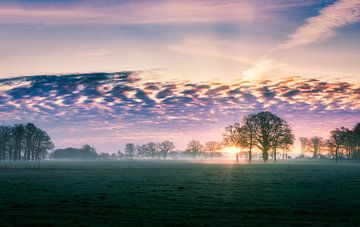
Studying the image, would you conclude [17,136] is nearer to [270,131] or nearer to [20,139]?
[20,139]

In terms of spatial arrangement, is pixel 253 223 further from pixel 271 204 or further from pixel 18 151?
pixel 18 151

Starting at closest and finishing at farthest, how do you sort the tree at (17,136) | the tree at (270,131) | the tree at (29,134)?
the tree at (270,131) → the tree at (17,136) → the tree at (29,134)

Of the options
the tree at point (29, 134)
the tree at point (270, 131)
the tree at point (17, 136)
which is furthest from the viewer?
the tree at point (29, 134)

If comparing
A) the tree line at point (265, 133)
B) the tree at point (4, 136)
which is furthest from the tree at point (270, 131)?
the tree at point (4, 136)

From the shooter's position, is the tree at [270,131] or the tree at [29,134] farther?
the tree at [29,134]

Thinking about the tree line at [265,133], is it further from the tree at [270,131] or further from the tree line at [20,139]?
the tree line at [20,139]

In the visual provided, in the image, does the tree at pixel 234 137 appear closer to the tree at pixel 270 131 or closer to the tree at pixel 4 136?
the tree at pixel 270 131

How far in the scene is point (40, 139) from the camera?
190 m

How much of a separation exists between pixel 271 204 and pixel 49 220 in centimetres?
1643

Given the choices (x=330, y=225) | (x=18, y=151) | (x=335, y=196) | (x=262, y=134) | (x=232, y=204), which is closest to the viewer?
(x=330, y=225)

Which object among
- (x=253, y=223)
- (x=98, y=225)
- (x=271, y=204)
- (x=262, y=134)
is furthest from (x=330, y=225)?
(x=262, y=134)

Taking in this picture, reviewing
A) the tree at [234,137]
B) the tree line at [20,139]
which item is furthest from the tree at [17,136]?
the tree at [234,137]

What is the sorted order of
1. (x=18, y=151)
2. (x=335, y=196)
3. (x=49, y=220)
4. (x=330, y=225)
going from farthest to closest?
(x=18, y=151) < (x=335, y=196) < (x=49, y=220) < (x=330, y=225)

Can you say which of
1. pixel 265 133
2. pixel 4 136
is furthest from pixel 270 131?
pixel 4 136
